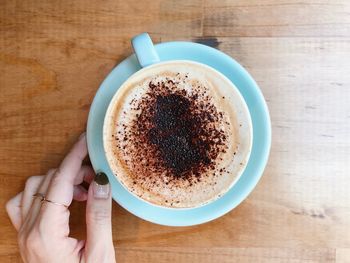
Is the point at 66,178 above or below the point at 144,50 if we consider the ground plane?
below

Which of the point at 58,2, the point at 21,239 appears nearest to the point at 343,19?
the point at 58,2

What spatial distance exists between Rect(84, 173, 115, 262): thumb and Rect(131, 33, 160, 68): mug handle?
0.24 metres

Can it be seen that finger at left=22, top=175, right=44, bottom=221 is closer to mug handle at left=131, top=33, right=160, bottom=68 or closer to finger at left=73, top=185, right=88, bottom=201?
finger at left=73, top=185, right=88, bottom=201

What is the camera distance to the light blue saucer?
0.96 m

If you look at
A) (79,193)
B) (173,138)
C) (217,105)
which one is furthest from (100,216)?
(217,105)

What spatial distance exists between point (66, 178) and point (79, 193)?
0.21 ft

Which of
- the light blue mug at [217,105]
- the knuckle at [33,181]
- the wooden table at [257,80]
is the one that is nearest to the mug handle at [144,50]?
the light blue mug at [217,105]

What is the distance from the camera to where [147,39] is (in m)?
0.91

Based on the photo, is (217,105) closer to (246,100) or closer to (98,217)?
(246,100)

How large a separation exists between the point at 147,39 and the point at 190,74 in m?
0.10

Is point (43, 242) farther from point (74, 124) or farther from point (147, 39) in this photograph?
point (147, 39)

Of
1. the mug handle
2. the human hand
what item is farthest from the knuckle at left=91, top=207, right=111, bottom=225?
the mug handle

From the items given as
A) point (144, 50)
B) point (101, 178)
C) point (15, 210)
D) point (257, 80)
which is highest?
point (144, 50)

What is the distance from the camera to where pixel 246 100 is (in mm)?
969
